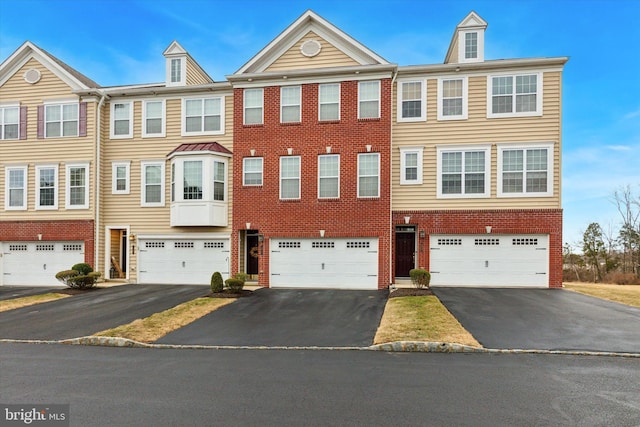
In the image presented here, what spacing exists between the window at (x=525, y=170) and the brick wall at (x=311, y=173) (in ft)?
15.7

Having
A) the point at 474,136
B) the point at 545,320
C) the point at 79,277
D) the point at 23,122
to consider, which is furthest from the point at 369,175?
the point at 23,122

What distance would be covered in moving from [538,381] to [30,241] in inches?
892

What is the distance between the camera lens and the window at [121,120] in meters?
20.5

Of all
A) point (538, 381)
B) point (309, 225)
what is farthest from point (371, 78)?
point (538, 381)

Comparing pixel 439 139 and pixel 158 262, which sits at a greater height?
pixel 439 139

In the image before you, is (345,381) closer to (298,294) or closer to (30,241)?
(298,294)

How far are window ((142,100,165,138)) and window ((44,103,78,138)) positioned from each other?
10.9ft

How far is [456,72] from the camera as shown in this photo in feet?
58.8

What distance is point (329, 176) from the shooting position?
18453 millimetres

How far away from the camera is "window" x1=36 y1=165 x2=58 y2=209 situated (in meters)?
20.4

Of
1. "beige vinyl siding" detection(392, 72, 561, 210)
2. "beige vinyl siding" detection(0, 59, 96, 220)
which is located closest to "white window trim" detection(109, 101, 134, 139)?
"beige vinyl siding" detection(0, 59, 96, 220)

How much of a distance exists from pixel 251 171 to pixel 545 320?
1300cm

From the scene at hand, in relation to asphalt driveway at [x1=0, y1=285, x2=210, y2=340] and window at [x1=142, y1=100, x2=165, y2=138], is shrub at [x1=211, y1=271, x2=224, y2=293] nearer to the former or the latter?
asphalt driveway at [x1=0, y1=285, x2=210, y2=340]

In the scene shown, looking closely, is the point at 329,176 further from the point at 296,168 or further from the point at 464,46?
the point at 464,46
